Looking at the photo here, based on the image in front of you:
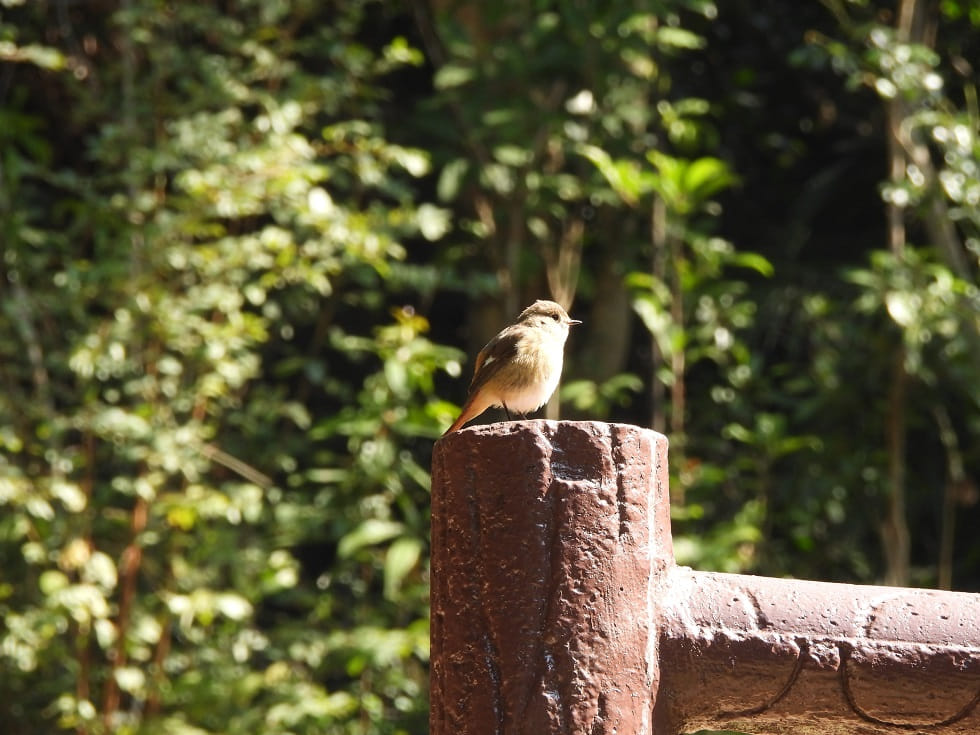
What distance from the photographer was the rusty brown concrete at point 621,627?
1.29m

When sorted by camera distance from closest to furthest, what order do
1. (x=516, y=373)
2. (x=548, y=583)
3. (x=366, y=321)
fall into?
(x=548, y=583) → (x=516, y=373) → (x=366, y=321)

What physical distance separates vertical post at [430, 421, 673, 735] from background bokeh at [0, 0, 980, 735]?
2.94 meters

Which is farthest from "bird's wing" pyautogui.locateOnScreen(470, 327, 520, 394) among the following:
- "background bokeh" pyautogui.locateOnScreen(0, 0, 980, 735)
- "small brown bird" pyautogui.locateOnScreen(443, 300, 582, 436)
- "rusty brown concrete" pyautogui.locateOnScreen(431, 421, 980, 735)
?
"rusty brown concrete" pyautogui.locateOnScreen(431, 421, 980, 735)

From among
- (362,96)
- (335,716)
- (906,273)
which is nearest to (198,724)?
(335,716)

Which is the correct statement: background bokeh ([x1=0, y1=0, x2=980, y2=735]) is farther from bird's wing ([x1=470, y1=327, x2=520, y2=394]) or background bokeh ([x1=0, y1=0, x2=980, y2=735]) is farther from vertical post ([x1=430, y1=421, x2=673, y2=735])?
vertical post ([x1=430, y1=421, x2=673, y2=735])

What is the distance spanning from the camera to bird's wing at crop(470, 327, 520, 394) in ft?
9.98

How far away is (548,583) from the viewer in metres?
1.30

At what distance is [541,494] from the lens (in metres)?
1.31

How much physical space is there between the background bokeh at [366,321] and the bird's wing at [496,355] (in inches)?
46.2

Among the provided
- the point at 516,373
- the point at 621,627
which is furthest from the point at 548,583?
the point at 516,373

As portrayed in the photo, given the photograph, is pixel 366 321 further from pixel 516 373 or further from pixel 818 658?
pixel 818 658

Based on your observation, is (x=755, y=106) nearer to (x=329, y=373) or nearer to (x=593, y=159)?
(x=593, y=159)

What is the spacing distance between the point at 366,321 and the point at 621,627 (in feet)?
14.4

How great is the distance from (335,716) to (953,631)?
350 centimetres
